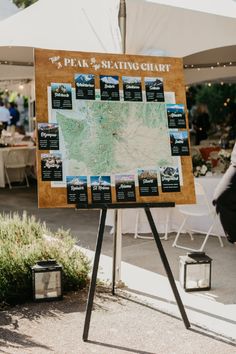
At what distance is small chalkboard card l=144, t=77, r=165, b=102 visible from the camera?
171 inches

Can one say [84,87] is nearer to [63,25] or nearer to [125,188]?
[125,188]

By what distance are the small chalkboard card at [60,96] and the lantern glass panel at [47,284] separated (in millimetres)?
1450

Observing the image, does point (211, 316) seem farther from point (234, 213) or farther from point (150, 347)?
point (234, 213)

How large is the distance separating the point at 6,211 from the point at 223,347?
593 centimetres

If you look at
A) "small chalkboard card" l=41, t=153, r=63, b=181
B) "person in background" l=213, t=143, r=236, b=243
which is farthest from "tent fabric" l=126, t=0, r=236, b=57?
"person in background" l=213, t=143, r=236, b=243

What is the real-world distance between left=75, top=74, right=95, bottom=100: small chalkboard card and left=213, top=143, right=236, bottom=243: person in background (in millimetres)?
1408

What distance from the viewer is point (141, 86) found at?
4312 millimetres

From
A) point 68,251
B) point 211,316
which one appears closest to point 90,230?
point 68,251

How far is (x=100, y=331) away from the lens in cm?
411

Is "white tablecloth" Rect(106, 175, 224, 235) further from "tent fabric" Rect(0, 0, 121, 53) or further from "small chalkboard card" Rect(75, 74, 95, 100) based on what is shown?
"small chalkboard card" Rect(75, 74, 95, 100)

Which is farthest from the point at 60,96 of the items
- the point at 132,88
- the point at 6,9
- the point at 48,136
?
the point at 6,9

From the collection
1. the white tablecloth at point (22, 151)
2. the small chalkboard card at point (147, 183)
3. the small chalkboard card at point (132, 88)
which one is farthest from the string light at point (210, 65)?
the small chalkboard card at point (147, 183)

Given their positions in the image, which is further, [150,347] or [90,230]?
[90,230]

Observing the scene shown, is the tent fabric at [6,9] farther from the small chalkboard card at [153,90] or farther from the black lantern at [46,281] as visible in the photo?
the black lantern at [46,281]
